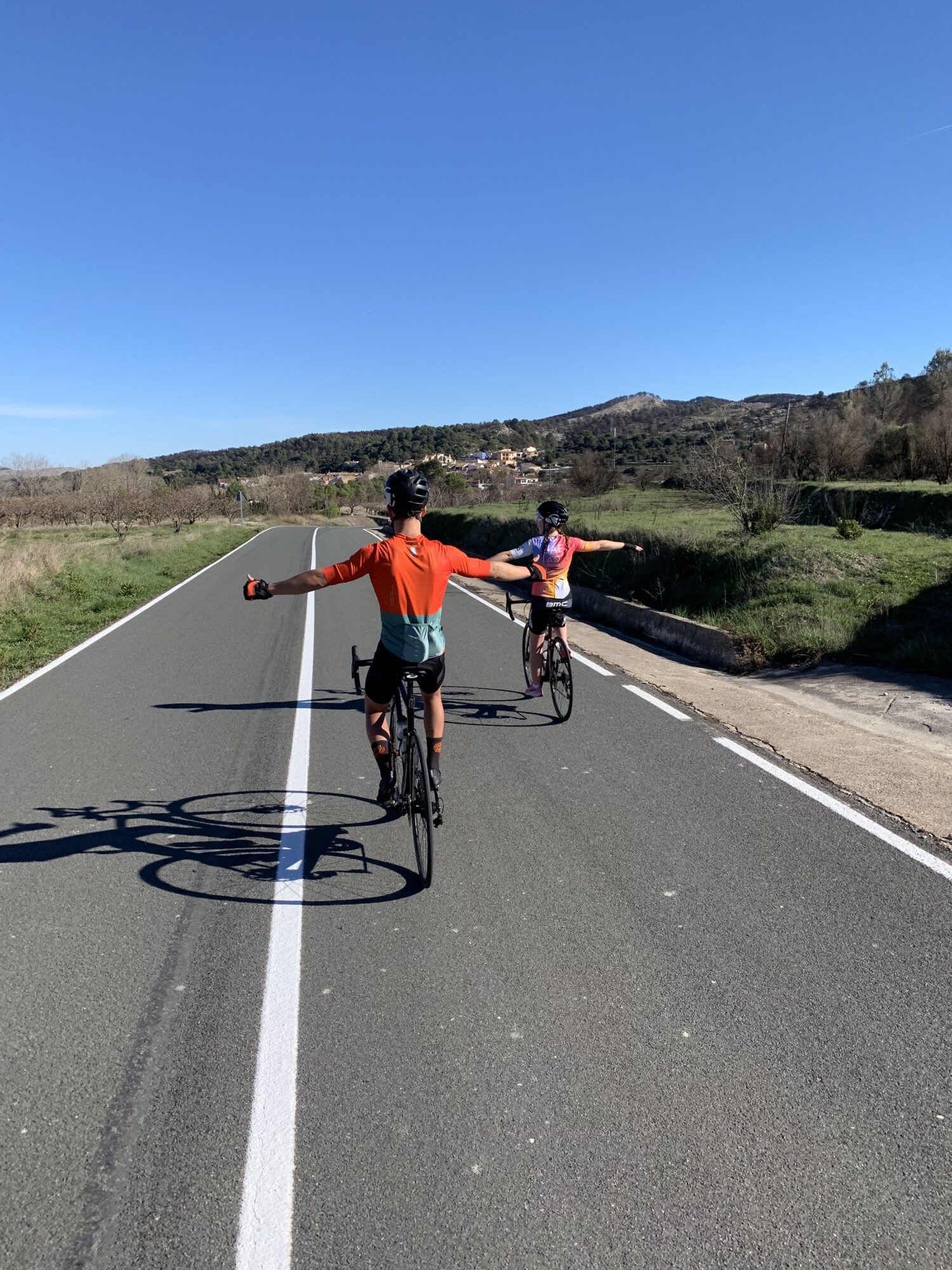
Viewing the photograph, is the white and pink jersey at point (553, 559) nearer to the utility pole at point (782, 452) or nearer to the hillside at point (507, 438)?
the utility pole at point (782, 452)

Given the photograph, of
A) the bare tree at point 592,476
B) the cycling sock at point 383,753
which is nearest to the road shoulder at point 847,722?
the cycling sock at point 383,753

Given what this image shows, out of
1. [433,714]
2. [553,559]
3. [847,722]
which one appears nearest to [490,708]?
[553,559]

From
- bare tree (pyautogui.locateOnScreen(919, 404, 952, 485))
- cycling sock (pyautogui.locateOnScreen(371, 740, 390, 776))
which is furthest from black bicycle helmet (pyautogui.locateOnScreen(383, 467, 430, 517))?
bare tree (pyautogui.locateOnScreen(919, 404, 952, 485))

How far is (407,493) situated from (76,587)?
18.5 metres

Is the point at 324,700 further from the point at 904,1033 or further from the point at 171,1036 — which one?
the point at 904,1033

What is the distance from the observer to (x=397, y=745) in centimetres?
516

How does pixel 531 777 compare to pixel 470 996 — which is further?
pixel 531 777

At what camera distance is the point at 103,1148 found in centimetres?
274

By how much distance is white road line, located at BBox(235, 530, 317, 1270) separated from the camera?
7.90ft

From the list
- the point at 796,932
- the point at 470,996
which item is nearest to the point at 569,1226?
the point at 470,996

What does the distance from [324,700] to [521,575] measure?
16.0 feet

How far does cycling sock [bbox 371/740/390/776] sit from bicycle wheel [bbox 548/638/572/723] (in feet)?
10.8

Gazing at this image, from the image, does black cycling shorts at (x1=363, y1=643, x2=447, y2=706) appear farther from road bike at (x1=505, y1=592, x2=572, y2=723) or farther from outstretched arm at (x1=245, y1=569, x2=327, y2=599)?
road bike at (x1=505, y1=592, x2=572, y2=723)

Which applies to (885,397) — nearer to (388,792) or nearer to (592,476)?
(592,476)
